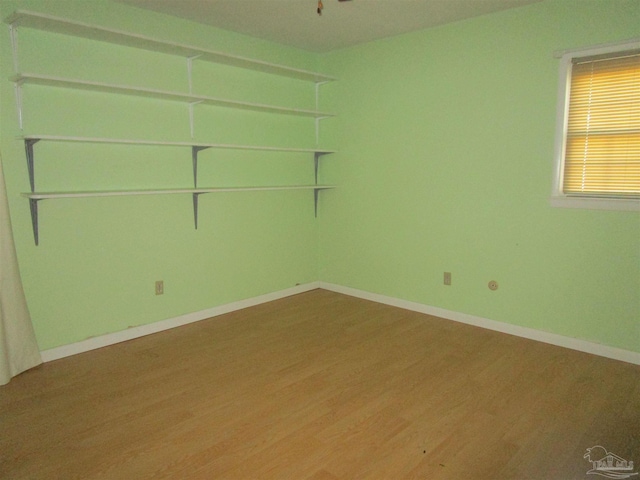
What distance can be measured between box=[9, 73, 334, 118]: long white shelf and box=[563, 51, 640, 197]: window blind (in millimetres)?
2303

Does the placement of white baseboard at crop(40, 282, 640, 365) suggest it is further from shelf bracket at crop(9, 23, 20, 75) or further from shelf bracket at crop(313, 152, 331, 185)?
shelf bracket at crop(9, 23, 20, 75)

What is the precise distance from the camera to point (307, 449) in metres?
2.10

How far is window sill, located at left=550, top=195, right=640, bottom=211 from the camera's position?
2896 mm

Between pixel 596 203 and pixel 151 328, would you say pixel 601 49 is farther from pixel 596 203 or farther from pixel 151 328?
pixel 151 328

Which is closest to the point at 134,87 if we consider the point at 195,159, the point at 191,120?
the point at 191,120

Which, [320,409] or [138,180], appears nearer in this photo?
[320,409]

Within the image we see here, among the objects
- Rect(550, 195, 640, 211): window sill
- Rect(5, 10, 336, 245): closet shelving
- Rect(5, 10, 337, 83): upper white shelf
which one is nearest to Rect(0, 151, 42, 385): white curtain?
Rect(5, 10, 336, 245): closet shelving

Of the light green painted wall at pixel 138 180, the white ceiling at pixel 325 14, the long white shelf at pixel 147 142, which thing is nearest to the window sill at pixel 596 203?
the white ceiling at pixel 325 14

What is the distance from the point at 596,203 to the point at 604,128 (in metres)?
0.51

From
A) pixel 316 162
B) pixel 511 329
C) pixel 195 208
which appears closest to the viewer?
pixel 511 329

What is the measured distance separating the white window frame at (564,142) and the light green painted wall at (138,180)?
2420mm

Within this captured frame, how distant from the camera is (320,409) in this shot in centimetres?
245

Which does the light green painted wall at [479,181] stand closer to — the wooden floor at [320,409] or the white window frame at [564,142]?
the white window frame at [564,142]

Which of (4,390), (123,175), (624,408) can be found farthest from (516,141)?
(4,390)
